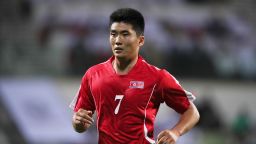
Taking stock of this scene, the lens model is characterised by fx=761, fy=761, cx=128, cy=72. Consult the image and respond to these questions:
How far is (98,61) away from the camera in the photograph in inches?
574

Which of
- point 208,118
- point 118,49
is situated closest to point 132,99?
point 118,49

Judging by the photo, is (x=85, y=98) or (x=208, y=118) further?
(x=208, y=118)

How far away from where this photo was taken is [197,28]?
17.2 meters

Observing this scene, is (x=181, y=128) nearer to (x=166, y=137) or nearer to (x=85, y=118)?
(x=166, y=137)

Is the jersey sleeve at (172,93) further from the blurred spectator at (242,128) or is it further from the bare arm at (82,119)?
the blurred spectator at (242,128)

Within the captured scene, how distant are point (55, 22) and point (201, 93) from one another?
3.61m

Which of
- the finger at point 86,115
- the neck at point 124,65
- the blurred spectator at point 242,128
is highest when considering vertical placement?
the neck at point 124,65

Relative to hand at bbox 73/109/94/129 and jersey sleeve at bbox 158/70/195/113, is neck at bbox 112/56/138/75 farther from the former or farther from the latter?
hand at bbox 73/109/94/129

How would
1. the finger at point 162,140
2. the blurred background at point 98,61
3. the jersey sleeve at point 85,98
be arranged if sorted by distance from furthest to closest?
the blurred background at point 98,61, the jersey sleeve at point 85,98, the finger at point 162,140

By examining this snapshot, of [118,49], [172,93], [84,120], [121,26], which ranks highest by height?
[121,26]

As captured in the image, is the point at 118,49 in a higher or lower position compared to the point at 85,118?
higher

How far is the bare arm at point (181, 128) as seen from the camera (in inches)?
217

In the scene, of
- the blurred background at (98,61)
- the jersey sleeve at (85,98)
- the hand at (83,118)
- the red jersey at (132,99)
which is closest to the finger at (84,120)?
the hand at (83,118)

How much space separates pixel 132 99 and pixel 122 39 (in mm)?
475
